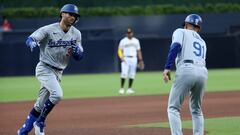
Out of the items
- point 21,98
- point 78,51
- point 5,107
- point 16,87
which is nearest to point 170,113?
point 78,51

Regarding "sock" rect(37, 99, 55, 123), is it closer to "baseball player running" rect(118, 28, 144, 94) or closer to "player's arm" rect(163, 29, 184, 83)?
"player's arm" rect(163, 29, 184, 83)

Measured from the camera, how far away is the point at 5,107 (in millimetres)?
16984

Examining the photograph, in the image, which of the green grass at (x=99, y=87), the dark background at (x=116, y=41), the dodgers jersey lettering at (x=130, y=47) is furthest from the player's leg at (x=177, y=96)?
the dark background at (x=116, y=41)

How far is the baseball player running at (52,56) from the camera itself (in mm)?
10180

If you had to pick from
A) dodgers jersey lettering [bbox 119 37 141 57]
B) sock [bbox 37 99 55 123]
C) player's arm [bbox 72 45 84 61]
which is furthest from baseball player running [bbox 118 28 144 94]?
sock [bbox 37 99 55 123]

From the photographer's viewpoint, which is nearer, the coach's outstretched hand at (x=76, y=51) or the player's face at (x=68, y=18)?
the player's face at (x=68, y=18)

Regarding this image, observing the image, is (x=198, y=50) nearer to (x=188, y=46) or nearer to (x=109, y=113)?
(x=188, y=46)

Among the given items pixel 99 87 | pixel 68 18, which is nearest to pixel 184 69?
pixel 68 18

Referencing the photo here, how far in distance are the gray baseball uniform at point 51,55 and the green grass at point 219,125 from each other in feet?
7.93

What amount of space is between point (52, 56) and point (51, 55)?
2 cm

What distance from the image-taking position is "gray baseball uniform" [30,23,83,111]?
1023cm

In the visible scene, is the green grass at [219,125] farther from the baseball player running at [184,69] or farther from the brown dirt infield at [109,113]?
the baseball player running at [184,69]

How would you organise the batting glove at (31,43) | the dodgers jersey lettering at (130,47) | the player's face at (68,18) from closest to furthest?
the batting glove at (31,43) < the player's face at (68,18) < the dodgers jersey lettering at (130,47)

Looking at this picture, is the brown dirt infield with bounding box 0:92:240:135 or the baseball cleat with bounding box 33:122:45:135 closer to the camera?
the baseball cleat with bounding box 33:122:45:135
